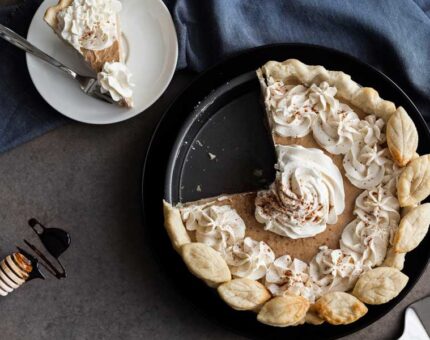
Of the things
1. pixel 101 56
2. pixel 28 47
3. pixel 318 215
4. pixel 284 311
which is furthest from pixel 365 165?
pixel 28 47

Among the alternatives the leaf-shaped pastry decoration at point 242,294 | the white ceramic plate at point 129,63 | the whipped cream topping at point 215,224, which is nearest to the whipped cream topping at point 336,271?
the leaf-shaped pastry decoration at point 242,294

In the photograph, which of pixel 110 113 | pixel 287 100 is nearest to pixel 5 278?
pixel 110 113

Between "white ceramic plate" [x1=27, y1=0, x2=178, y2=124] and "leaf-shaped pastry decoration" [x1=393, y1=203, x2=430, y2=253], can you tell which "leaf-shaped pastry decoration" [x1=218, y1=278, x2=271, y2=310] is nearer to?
"leaf-shaped pastry decoration" [x1=393, y1=203, x2=430, y2=253]

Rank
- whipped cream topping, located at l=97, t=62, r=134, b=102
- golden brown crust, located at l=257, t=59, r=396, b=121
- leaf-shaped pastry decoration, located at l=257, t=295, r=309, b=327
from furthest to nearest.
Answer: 1. whipped cream topping, located at l=97, t=62, r=134, b=102
2. golden brown crust, located at l=257, t=59, r=396, b=121
3. leaf-shaped pastry decoration, located at l=257, t=295, r=309, b=327

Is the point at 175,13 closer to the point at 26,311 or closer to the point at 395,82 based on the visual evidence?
the point at 395,82

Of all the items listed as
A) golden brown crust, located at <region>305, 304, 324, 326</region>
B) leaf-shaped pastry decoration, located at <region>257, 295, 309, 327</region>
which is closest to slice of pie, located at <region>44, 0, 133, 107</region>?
leaf-shaped pastry decoration, located at <region>257, 295, 309, 327</region>
